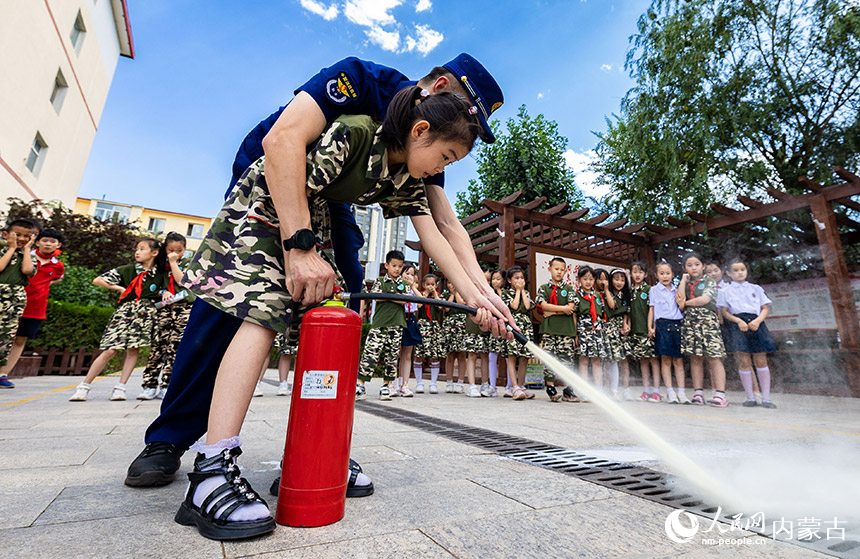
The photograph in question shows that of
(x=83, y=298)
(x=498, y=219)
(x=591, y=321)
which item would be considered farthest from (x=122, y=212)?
(x=591, y=321)

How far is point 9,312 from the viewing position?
503cm

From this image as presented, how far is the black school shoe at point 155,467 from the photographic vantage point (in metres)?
1.50

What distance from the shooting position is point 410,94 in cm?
139

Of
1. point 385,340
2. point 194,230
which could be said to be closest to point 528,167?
point 385,340

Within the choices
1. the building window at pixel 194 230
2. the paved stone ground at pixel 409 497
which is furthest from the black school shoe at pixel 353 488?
the building window at pixel 194 230

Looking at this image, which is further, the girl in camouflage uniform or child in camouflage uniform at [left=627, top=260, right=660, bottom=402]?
child in camouflage uniform at [left=627, top=260, right=660, bottom=402]

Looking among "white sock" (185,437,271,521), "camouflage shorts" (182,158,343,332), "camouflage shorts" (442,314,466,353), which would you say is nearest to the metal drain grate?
"white sock" (185,437,271,521)

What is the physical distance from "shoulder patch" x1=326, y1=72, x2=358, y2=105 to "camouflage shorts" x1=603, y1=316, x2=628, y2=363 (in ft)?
18.0

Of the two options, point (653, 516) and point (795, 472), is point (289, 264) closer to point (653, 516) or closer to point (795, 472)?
point (653, 516)

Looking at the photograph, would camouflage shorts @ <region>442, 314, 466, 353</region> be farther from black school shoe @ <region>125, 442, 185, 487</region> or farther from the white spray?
black school shoe @ <region>125, 442, 185, 487</region>

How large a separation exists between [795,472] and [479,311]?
1724 millimetres

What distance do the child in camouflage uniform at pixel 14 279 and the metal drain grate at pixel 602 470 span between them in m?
4.90

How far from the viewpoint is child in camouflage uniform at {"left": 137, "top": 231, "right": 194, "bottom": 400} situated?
4.52m

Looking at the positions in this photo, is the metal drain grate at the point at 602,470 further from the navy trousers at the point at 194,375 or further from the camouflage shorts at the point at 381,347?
the camouflage shorts at the point at 381,347
